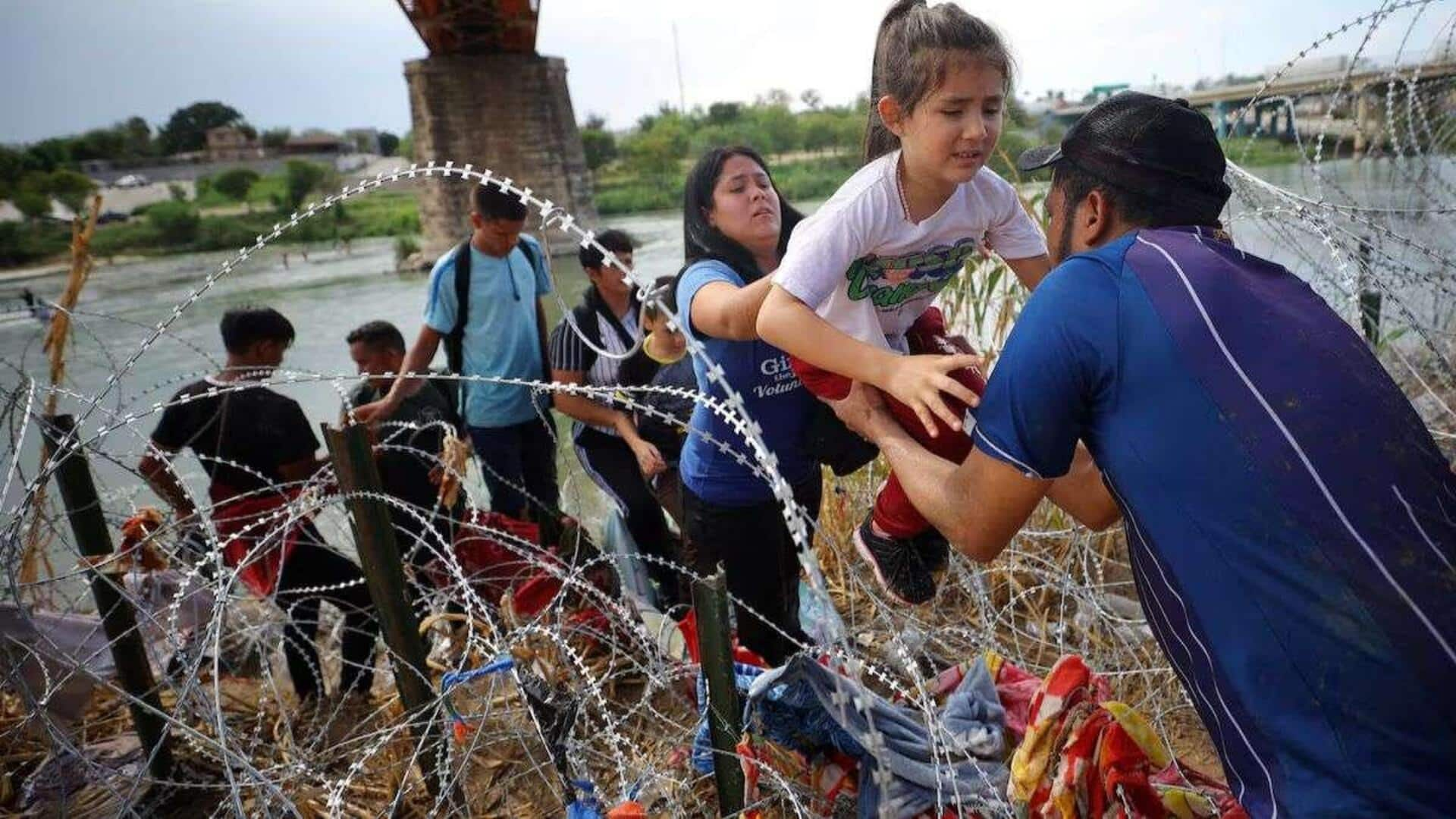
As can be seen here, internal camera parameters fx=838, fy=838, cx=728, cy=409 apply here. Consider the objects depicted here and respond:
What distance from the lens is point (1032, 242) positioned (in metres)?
1.87

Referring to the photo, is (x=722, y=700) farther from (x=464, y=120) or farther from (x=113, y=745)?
(x=464, y=120)

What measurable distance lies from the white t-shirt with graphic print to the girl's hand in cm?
23

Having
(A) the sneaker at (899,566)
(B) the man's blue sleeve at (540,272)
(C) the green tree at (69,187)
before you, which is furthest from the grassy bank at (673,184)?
(A) the sneaker at (899,566)

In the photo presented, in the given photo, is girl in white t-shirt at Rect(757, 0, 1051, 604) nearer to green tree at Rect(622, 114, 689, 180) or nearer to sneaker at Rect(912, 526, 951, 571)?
sneaker at Rect(912, 526, 951, 571)

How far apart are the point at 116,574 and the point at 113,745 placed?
79cm

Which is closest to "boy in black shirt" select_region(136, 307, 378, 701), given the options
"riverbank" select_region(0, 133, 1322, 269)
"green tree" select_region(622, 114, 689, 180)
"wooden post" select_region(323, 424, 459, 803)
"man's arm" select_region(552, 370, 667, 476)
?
"wooden post" select_region(323, 424, 459, 803)

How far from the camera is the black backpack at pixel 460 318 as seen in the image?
355 cm

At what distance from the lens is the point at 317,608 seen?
10.8 feet

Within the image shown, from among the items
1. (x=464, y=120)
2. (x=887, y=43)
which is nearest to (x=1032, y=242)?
(x=887, y=43)

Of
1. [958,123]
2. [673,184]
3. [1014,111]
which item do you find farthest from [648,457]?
[673,184]

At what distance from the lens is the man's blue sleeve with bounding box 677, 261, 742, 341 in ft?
6.45

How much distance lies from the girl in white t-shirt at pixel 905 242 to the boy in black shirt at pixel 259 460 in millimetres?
1948

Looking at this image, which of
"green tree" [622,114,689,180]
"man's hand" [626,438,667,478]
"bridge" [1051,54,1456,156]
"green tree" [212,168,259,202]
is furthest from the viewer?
"green tree" [212,168,259,202]

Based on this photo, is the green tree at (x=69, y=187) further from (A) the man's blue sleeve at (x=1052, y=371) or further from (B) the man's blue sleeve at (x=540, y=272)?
(A) the man's blue sleeve at (x=1052, y=371)
